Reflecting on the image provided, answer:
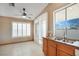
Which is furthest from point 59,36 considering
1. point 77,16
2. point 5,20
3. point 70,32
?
point 5,20

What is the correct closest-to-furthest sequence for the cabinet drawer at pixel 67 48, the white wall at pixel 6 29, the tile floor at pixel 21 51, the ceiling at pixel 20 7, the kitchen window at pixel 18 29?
the cabinet drawer at pixel 67 48
the ceiling at pixel 20 7
the tile floor at pixel 21 51
the white wall at pixel 6 29
the kitchen window at pixel 18 29

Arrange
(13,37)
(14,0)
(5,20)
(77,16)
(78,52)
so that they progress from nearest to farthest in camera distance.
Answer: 1. (14,0)
2. (78,52)
3. (77,16)
4. (5,20)
5. (13,37)

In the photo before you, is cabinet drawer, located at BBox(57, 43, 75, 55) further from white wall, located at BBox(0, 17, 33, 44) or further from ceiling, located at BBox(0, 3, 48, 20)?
white wall, located at BBox(0, 17, 33, 44)

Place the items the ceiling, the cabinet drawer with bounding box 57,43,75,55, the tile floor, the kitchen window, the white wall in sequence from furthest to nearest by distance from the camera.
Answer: the kitchen window, the white wall, the tile floor, the ceiling, the cabinet drawer with bounding box 57,43,75,55

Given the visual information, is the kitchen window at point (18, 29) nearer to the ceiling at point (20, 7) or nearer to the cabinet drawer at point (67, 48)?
the ceiling at point (20, 7)

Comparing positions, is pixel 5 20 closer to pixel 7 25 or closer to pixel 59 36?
pixel 7 25

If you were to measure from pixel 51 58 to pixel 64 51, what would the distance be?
1.70 metres

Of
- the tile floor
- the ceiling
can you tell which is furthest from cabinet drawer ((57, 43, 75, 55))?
the tile floor

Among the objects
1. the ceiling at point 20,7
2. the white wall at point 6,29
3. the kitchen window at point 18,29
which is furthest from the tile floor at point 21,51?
the kitchen window at point 18,29

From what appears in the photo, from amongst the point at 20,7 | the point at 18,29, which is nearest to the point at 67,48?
the point at 20,7

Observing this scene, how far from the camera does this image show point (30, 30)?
9.24 meters

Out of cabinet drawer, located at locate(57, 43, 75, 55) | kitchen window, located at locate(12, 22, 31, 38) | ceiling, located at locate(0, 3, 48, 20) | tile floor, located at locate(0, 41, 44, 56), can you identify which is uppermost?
ceiling, located at locate(0, 3, 48, 20)

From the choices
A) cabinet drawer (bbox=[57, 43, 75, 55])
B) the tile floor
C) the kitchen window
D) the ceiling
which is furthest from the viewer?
the kitchen window

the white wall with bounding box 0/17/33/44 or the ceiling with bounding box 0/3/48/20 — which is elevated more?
the ceiling with bounding box 0/3/48/20
